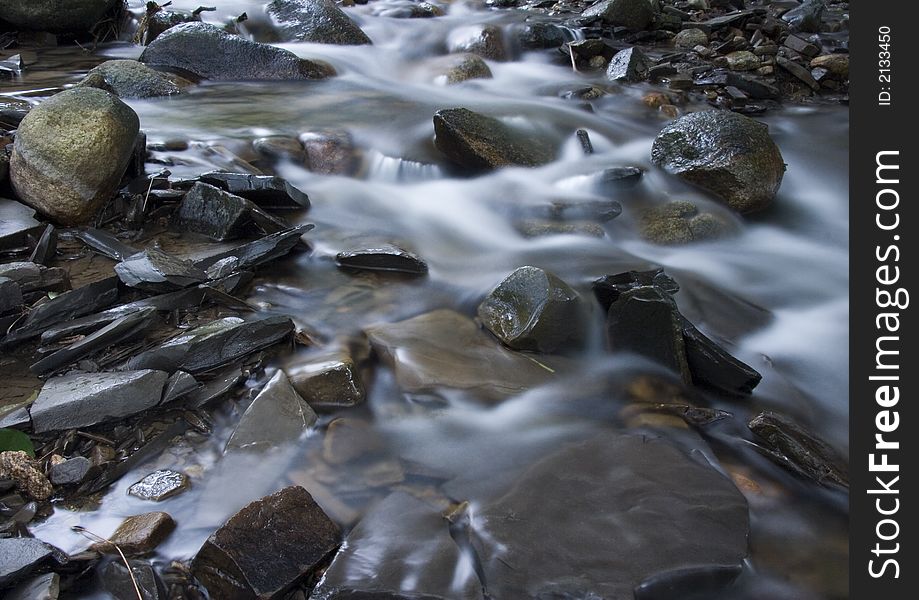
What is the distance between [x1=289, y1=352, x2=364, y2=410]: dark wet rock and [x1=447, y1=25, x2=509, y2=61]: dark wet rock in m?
8.22

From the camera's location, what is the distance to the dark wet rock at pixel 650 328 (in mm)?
3709

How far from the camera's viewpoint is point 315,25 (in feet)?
34.6

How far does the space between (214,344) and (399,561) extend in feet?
5.21

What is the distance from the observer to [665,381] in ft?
12.2

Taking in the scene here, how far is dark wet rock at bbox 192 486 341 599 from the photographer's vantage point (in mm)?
2387

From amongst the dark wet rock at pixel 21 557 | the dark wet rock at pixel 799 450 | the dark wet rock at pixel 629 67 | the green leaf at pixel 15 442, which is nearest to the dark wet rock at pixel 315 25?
the dark wet rock at pixel 629 67

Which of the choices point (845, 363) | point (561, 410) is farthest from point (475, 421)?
point (845, 363)

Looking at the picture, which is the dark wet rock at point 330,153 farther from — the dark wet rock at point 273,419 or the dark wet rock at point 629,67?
the dark wet rock at point 629,67

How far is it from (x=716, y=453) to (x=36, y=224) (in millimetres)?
4231

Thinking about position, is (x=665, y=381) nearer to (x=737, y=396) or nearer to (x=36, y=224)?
(x=737, y=396)

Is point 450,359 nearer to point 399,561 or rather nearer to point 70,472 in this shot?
point 399,561

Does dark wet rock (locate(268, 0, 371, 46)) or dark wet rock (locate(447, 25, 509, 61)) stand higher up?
dark wet rock (locate(268, 0, 371, 46))

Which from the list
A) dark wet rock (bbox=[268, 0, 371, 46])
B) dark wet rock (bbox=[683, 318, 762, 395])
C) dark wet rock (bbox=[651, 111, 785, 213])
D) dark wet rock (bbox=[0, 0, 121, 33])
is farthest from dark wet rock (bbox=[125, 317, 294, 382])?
dark wet rock (bbox=[0, 0, 121, 33])

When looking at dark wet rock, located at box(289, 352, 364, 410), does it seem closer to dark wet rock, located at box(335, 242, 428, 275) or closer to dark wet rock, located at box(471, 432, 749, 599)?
dark wet rock, located at box(471, 432, 749, 599)
